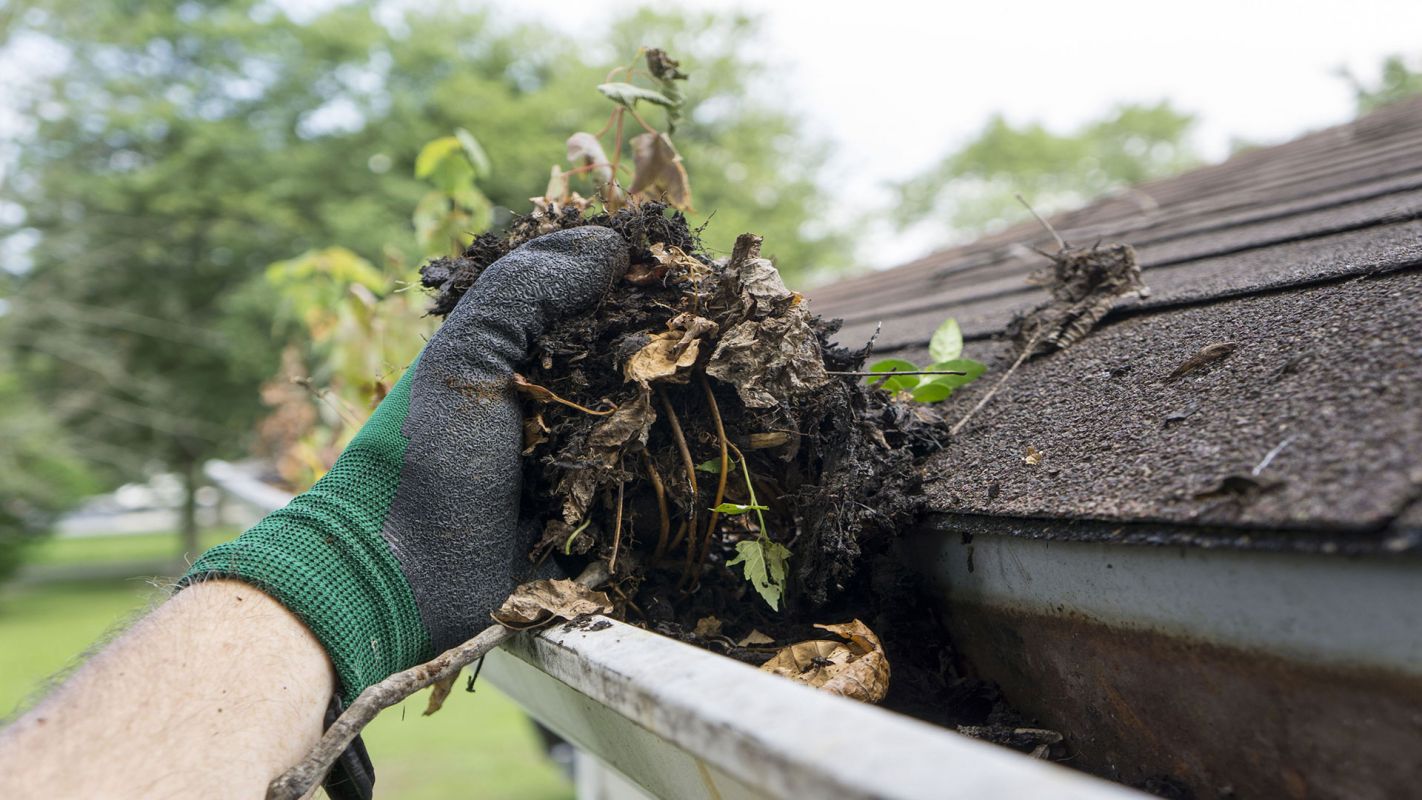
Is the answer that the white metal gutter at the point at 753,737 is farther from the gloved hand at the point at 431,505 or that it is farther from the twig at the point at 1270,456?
the twig at the point at 1270,456

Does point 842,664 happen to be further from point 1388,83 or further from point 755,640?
point 1388,83

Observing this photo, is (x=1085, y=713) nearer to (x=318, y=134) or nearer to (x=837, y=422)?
(x=837, y=422)

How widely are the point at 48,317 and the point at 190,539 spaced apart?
4773 millimetres

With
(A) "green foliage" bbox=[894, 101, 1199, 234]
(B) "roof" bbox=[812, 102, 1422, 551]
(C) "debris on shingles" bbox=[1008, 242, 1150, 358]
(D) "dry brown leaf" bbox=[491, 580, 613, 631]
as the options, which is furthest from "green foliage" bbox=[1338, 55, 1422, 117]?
(A) "green foliage" bbox=[894, 101, 1199, 234]

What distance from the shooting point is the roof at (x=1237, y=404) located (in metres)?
0.66

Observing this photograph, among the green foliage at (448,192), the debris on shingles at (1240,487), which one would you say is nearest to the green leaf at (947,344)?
the debris on shingles at (1240,487)

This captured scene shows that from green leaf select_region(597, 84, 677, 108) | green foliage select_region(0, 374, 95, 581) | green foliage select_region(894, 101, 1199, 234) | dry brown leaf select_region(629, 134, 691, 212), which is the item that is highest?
green foliage select_region(894, 101, 1199, 234)

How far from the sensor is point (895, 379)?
1345mm

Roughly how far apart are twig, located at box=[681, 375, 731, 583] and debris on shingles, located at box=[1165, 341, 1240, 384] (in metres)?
0.54

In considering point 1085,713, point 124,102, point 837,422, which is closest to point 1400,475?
point 1085,713

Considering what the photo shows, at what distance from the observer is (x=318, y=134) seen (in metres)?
15.0

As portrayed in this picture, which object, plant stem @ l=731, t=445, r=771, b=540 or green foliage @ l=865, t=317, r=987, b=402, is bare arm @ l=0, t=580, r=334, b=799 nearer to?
plant stem @ l=731, t=445, r=771, b=540

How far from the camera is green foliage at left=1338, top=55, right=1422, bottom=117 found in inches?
213

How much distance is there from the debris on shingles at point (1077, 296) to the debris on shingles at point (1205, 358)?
15.0 inches
